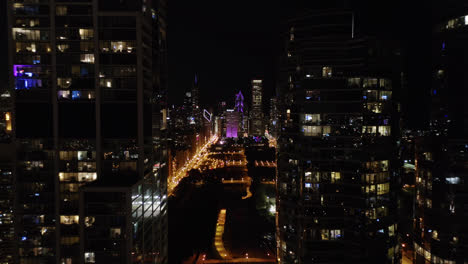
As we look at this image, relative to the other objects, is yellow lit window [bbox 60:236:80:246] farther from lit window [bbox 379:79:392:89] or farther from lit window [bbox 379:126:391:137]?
lit window [bbox 379:79:392:89]

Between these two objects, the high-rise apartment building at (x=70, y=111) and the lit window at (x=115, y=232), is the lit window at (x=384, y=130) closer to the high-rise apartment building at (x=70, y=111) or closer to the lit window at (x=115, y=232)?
the high-rise apartment building at (x=70, y=111)

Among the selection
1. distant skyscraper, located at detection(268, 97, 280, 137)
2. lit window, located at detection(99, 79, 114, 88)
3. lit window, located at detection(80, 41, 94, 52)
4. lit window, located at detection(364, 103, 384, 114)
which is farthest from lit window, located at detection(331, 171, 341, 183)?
lit window, located at detection(80, 41, 94, 52)

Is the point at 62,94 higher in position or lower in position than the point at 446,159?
higher

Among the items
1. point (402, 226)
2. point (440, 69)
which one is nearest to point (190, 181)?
point (402, 226)

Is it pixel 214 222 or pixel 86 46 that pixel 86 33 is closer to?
pixel 86 46

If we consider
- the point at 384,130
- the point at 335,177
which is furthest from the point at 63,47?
the point at 384,130

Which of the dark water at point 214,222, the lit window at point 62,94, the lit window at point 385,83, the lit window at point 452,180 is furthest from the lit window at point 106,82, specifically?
the lit window at point 452,180

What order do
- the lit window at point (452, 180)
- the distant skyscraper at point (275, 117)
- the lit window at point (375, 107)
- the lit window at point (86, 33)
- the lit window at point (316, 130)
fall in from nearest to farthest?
the lit window at point (452, 180)
the lit window at point (86, 33)
the lit window at point (375, 107)
the lit window at point (316, 130)
the distant skyscraper at point (275, 117)
